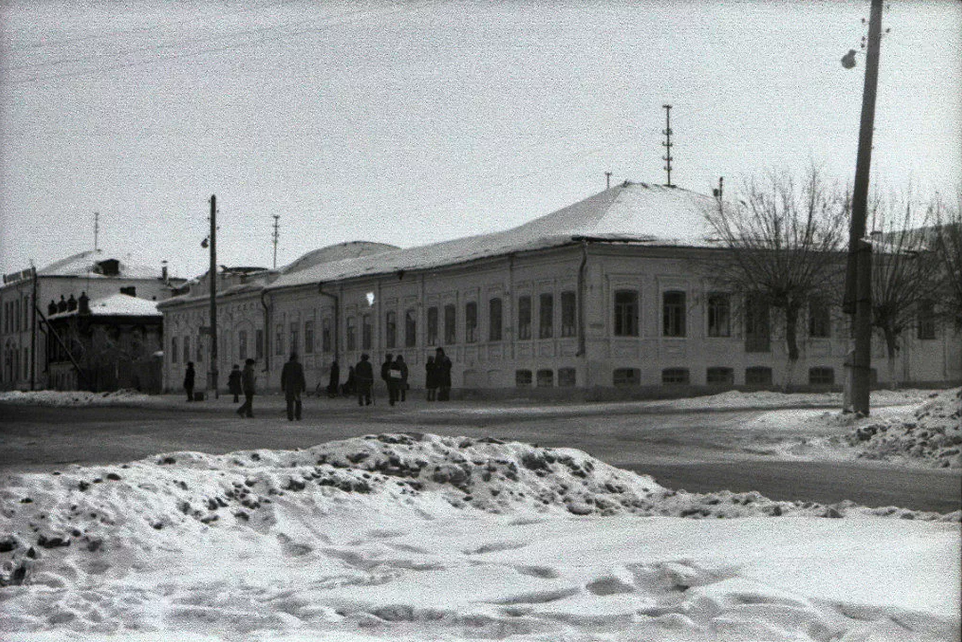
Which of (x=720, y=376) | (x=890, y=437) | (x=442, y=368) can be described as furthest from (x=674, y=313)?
(x=890, y=437)

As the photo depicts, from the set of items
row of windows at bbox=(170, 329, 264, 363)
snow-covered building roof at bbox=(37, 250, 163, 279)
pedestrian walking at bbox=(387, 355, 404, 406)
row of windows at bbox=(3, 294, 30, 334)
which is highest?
snow-covered building roof at bbox=(37, 250, 163, 279)

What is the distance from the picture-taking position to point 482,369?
47.4m

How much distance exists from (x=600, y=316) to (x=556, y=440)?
19.7 meters

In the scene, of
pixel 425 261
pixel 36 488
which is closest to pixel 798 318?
pixel 425 261

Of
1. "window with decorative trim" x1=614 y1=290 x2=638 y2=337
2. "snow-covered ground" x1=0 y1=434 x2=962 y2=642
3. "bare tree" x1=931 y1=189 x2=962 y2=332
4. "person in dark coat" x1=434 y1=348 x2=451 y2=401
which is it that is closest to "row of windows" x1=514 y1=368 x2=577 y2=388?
"window with decorative trim" x1=614 y1=290 x2=638 y2=337

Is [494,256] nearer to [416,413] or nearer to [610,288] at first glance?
[610,288]

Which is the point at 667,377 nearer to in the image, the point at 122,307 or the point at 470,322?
the point at 470,322

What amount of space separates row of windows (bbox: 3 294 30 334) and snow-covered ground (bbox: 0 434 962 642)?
52.5 meters

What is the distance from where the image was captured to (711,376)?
4381cm

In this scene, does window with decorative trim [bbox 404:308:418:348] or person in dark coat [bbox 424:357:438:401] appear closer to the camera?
person in dark coat [bbox 424:357:438:401]

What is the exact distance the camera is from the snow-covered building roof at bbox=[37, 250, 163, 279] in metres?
93.2

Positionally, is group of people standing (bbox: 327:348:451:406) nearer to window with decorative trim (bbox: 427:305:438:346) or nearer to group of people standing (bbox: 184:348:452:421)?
group of people standing (bbox: 184:348:452:421)

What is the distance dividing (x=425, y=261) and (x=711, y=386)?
13621mm

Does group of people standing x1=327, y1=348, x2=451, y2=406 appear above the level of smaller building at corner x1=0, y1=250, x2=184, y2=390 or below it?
below
